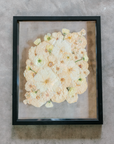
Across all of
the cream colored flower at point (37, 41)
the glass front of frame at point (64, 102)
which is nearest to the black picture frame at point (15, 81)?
the glass front of frame at point (64, 102)

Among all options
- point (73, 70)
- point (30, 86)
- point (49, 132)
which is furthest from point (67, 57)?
point (49, 132)

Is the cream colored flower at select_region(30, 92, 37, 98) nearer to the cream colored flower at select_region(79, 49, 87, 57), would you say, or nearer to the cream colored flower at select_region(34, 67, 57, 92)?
the cream colored flower at select_region(34, 67, 57, 92)

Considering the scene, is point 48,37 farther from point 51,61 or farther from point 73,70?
point 73,70

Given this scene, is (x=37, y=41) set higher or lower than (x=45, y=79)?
higher

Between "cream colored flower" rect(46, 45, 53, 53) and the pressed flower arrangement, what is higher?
"cream colored flower" rect(46, 45, 53, 53)

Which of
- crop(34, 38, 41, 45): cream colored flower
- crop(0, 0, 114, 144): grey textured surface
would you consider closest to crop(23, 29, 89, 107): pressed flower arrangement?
crop(34, 38, 41, 45): cream colored flower

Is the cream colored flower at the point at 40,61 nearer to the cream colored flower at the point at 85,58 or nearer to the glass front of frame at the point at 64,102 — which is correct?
the glass front of frame at the point at 64,102
